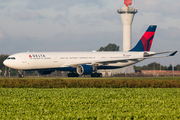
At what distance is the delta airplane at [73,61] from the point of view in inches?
1642

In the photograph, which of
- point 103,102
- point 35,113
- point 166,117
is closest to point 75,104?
point 103,102

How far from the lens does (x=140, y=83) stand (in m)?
28.3

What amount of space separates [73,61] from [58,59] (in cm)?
259

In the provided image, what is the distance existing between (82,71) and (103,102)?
2718 cm

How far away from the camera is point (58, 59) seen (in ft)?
144

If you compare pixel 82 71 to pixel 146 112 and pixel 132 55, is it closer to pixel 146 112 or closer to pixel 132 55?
pixel 132 55

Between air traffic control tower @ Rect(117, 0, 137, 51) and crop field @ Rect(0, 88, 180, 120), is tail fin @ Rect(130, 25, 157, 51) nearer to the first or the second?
air traffic control tower @ Rect(117, 0, 137, 51)

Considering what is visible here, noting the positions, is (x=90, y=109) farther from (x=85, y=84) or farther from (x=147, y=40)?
(x=147, y=40)

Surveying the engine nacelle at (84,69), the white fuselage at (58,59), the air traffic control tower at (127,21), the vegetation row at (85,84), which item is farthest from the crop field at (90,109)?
the air traffic control tower at (127,21)

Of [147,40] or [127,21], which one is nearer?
[147,40]

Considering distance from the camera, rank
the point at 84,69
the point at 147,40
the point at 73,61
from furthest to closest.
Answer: the point at 147,40 < the point at 73,61 < the point at 84,69

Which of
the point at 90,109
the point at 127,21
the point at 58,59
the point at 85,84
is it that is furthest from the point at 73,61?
the point at 127,21

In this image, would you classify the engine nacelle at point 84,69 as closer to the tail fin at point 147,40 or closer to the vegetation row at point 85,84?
the tail fin at point 147,40

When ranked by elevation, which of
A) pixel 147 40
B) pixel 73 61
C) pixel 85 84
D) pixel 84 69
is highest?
pixel 147 40
